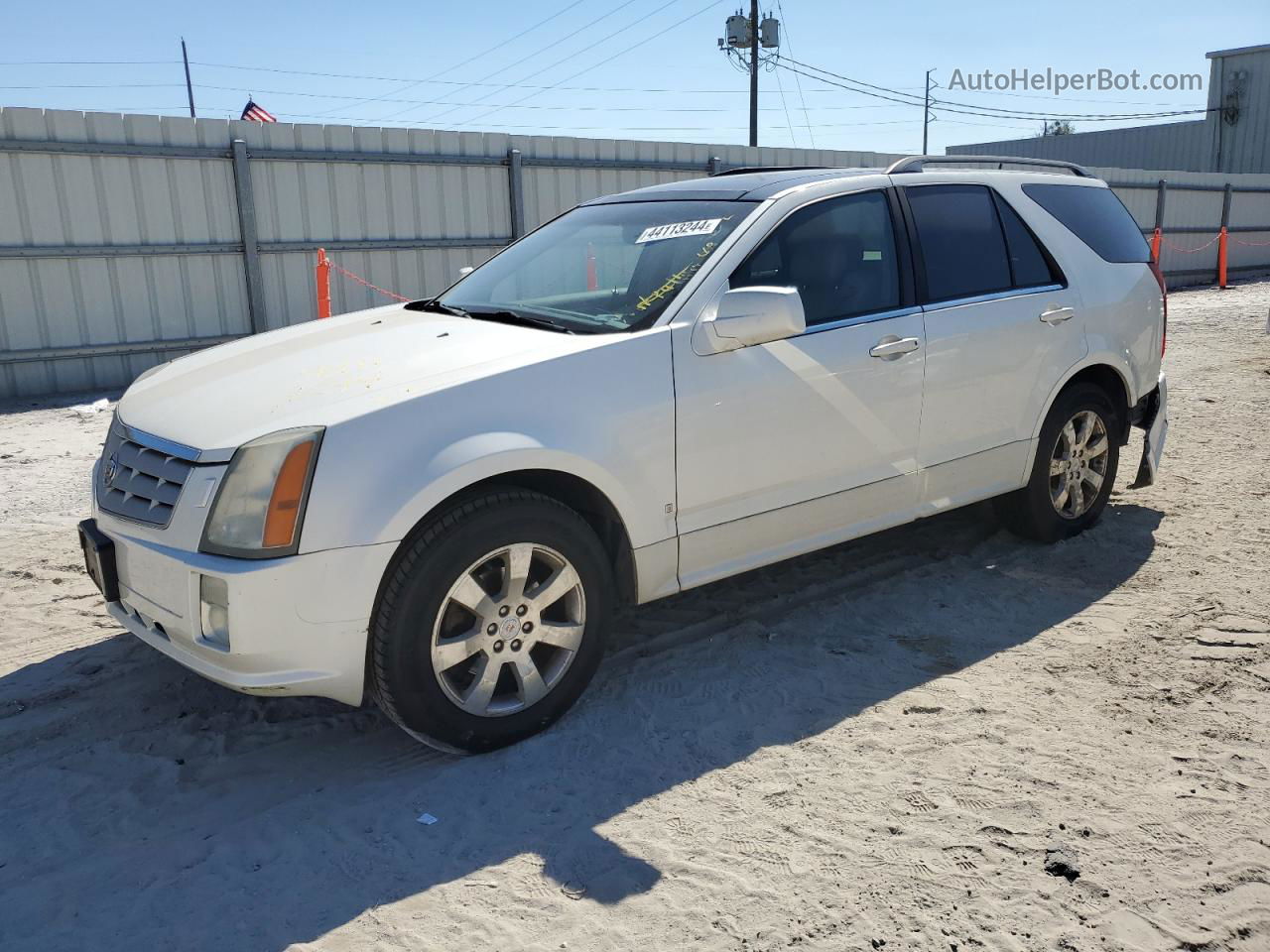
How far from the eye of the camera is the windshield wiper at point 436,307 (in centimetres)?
424

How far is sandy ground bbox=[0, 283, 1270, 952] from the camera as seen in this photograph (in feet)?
8.46

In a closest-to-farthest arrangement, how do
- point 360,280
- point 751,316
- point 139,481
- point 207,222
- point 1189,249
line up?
point 139,481 → point 751,316 → point 207,222 → point 360,280 → point 1189,249

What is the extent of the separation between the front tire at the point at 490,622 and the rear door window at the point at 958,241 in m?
2.06

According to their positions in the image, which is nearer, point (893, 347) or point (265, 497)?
point (265, 497)

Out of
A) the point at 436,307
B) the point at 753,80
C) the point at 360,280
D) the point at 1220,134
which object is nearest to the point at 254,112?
the point at 360,280

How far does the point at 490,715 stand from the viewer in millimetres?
3314

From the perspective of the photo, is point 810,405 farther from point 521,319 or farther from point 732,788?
point 732,788

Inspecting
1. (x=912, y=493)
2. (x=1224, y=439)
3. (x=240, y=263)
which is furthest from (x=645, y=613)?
(x=240, y=263)

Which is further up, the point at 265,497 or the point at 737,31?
the point at 737,31

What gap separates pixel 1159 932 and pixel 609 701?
185cm

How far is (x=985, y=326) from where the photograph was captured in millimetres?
4535

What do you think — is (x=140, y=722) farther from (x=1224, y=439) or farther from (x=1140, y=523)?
(x=1224, y=439)

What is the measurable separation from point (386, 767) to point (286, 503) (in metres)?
0.97

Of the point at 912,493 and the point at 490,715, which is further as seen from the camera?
the point at 912,493
